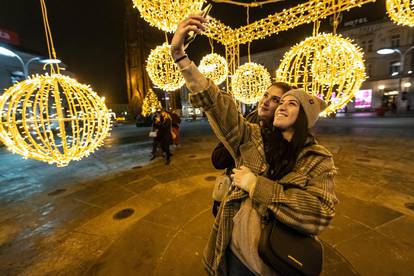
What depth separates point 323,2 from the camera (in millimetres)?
2816

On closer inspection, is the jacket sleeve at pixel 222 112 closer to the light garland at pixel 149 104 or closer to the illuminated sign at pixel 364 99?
the light garland at pixel 149 104

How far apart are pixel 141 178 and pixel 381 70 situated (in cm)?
3477

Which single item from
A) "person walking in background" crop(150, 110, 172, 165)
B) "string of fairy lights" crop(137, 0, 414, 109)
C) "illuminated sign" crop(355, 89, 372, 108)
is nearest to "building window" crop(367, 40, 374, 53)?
"illuminated sign" crop(355, 89, 372, 108)

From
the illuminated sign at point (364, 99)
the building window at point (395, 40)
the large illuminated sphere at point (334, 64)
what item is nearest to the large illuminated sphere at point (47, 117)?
the large illuminated sphere at point (334, 64)

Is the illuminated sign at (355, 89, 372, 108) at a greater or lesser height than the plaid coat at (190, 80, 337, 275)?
greater

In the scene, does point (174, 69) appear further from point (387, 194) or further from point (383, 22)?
point (383, 22)

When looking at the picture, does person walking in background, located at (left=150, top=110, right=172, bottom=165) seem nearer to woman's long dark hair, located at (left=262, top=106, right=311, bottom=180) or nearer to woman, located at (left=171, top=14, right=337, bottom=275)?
woman, located at (left=171, top=14, right=337, bottom=275)

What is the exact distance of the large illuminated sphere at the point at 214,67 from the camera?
447cm

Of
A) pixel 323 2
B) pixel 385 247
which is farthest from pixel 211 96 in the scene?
pixel 385 247

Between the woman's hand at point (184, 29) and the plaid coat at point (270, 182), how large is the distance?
0.26m

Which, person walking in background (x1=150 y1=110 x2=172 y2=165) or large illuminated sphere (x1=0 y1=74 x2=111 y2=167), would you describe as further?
person walking in background (x1=150 y1=110 x2=172 y2=165)

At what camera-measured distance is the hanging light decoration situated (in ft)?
13.1

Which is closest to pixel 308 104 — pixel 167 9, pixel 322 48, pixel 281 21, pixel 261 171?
pixel 261 171

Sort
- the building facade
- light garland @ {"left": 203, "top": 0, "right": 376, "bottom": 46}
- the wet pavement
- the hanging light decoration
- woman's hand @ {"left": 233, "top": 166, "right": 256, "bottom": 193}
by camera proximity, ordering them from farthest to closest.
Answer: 1. the building facade
2. the hanging light decoration
3. light garland @ {"left": 203, "top": 0, "right": 376, "bottom": 46}
4. the wet pavement
5. woman's hand @ {"left": 233, "top": 166, "right": 256, "bottom": 193}
